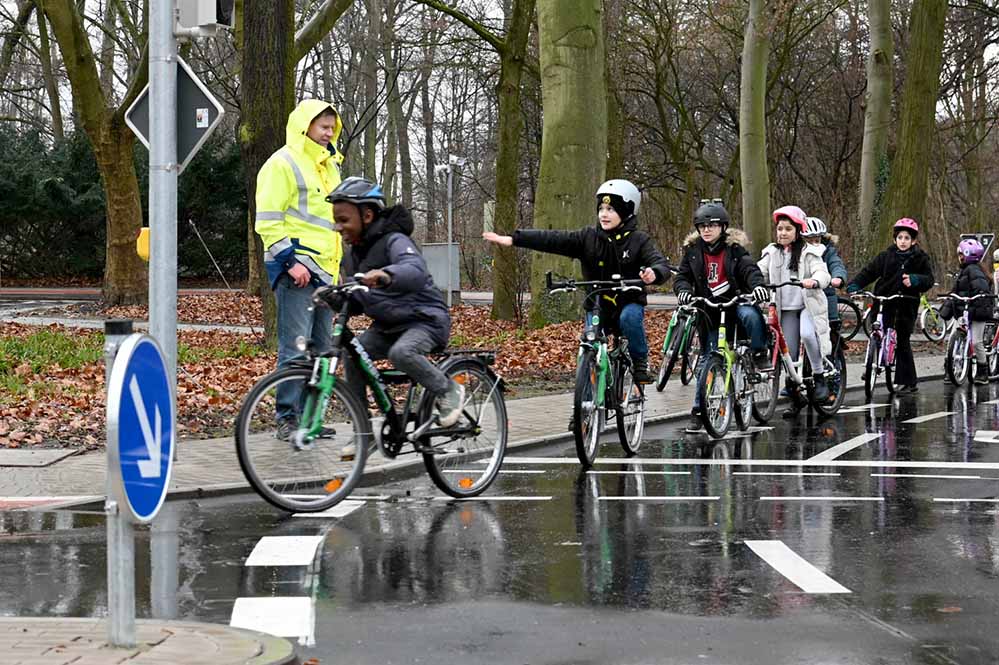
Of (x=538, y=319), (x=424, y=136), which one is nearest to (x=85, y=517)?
(x=538, y=319)

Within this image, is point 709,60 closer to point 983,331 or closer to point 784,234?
point 983,331

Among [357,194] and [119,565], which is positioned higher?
[357,194]

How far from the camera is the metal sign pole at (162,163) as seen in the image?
9242mm

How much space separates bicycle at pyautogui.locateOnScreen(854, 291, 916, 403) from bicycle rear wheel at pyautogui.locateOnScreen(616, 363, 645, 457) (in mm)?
5284

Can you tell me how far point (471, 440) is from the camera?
8508 millimetres

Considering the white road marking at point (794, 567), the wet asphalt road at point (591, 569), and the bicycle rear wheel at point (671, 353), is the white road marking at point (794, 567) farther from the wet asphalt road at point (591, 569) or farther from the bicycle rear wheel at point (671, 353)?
the bicycle rear wheel at point (671, 353)

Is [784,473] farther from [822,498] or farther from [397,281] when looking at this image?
[397,281]

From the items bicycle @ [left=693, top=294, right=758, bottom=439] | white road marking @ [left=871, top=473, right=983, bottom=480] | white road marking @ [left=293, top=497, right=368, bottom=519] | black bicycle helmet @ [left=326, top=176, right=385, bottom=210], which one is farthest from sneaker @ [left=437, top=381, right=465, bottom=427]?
bicycle @ [left=693, top=294, right=758, bottom=439]

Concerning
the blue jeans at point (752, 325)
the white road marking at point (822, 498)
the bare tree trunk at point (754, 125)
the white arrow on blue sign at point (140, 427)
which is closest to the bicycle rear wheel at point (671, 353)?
the blue jeans at point (752, 325)

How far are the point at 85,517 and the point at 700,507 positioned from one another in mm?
3216

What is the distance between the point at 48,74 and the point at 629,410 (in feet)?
120

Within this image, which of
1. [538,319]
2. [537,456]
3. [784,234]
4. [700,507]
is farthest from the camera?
[538,319]

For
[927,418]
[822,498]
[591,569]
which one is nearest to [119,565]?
[591,569]

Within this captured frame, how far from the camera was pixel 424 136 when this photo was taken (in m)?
58.2
